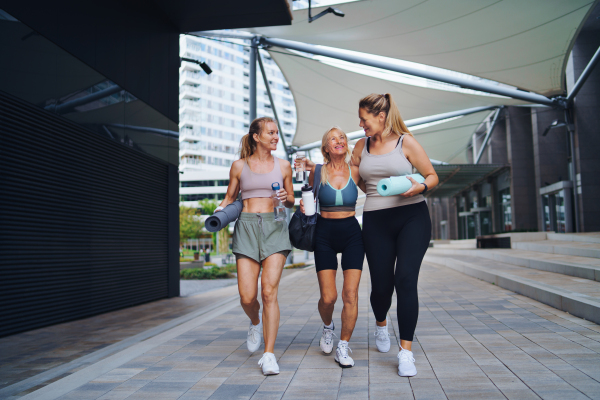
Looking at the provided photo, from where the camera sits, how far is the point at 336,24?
47.4 feet

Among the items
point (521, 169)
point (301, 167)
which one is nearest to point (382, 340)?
point (301, 167)

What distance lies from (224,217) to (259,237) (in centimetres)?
36

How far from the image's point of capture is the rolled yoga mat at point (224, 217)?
356 cm

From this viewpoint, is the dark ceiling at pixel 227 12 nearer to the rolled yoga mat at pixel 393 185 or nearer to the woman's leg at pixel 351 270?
the woman's leg at pixel 351 270

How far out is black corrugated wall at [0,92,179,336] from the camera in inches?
237

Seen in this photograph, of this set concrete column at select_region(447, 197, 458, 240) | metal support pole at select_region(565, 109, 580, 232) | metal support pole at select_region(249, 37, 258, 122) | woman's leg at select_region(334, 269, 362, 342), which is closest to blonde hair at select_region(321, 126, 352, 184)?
woman's leg at select_region(334, 269, 362, 342)

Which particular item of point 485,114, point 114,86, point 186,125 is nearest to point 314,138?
point 485,114

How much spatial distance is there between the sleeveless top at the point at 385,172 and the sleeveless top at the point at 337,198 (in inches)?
5.9

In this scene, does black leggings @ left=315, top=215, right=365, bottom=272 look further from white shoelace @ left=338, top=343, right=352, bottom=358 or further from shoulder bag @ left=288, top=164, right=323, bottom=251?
white shoelace @ left=338, top=343, right=352, bottom=358

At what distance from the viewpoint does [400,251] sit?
3580mm

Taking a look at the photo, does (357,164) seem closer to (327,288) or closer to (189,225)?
(327,288)

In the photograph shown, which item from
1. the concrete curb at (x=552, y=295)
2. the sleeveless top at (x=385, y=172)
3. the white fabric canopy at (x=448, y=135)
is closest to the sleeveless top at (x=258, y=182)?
the sleeveless top at (x=385, y=172)

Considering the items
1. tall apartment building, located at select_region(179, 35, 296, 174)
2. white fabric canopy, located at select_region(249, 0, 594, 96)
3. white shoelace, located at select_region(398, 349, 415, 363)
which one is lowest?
white shoelace, located at select_region(398, 349, 415, 363)

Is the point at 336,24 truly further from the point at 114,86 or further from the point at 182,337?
the point at 182,337
